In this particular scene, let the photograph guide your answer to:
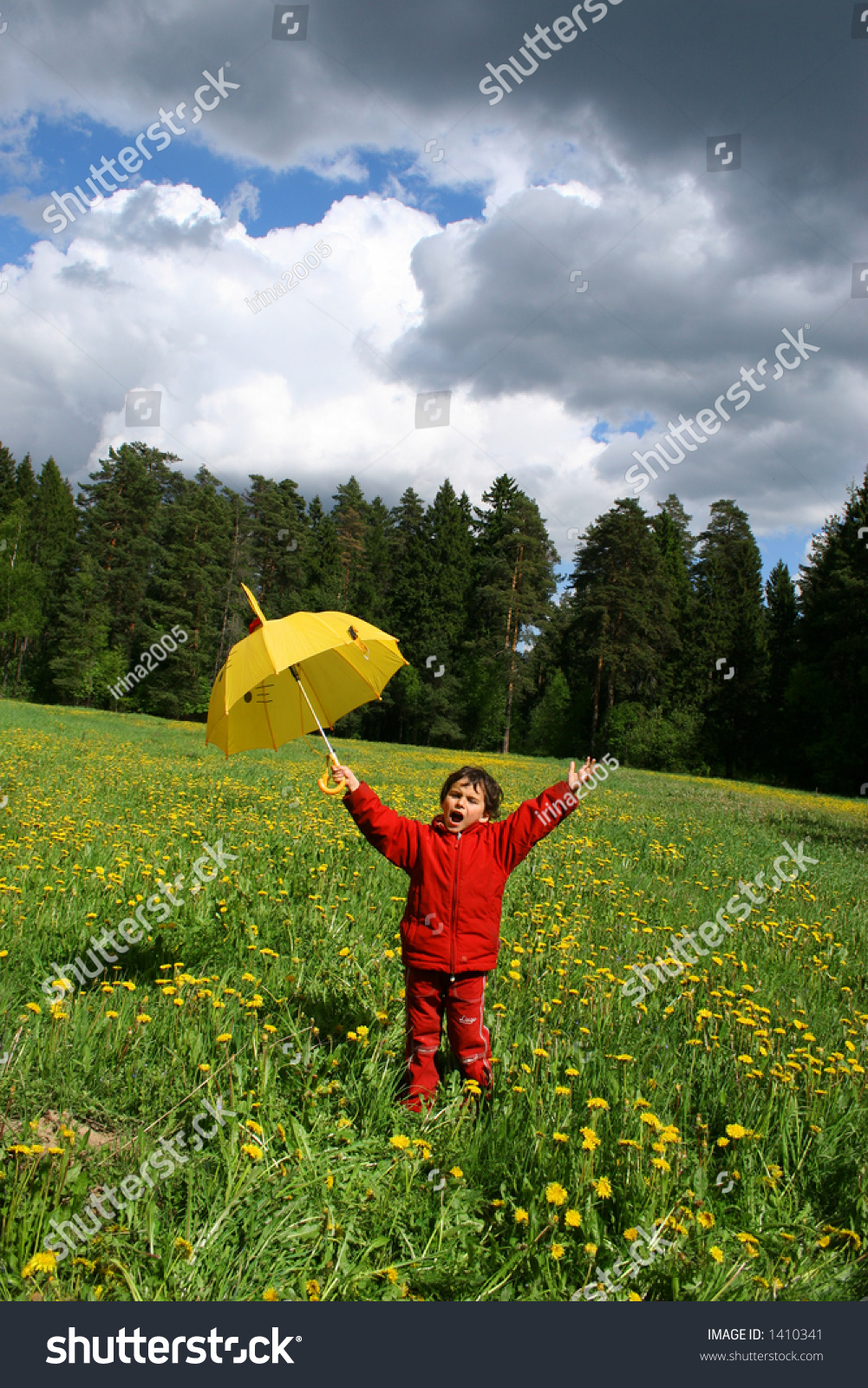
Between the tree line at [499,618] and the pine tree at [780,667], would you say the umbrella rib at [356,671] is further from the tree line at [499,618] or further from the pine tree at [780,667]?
the pine tree at [780,667]

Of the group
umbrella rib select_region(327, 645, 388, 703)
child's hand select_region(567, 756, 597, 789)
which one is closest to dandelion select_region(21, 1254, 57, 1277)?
child's hand select_region(567, 756, 597, 789)

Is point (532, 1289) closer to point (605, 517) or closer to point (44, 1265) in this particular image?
point (44, 1265)

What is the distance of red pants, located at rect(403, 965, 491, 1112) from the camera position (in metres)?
3.24

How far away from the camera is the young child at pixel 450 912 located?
10.7 ft

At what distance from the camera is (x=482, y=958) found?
130 inches

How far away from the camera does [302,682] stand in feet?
13.2

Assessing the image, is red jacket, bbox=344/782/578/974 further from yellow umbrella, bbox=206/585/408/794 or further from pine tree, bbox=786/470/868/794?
pine tree, bbox=786/470/868/794

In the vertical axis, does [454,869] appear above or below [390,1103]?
above

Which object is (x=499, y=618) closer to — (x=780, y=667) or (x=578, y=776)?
(x=780, y=667)

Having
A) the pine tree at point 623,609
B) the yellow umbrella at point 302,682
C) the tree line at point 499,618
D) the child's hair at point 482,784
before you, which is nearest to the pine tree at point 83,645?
the tree line at point 499,618

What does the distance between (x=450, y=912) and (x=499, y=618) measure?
41.9 meters

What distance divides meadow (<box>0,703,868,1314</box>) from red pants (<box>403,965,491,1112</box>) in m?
0.10

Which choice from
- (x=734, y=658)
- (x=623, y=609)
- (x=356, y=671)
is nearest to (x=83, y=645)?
(x=623, y=609)

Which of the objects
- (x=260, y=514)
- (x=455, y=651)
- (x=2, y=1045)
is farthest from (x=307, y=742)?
(x=260, y=514)
